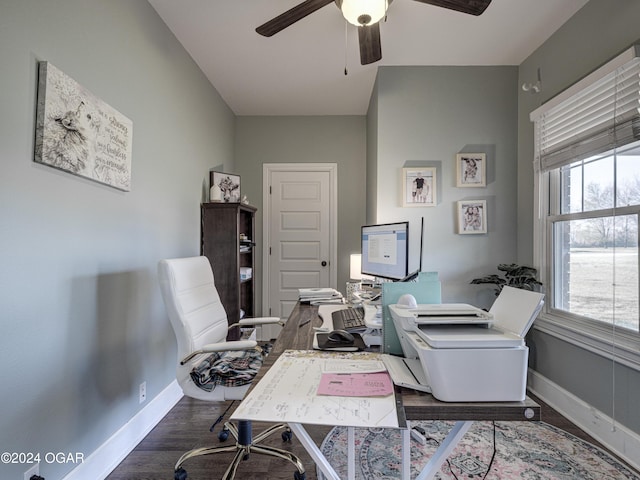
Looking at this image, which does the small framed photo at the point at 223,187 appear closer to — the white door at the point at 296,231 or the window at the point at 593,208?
the white door at the point at 296,231

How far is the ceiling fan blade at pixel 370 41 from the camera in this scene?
78.0 inches

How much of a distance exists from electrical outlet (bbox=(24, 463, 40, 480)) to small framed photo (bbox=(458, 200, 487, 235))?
3.00 meters

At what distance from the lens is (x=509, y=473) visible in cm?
170

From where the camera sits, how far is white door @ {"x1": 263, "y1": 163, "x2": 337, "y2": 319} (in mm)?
4152

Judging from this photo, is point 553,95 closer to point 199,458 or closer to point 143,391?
point 199,458

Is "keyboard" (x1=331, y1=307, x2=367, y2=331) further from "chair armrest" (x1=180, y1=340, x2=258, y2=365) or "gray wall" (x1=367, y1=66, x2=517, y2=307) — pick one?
"gray wall" (x1=367, y1=66, x2=517, y2=307)

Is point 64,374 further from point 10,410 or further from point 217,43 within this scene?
point 217,43

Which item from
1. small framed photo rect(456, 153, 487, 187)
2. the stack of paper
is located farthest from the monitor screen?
small framed photo rect(456, 153, 487, 187)

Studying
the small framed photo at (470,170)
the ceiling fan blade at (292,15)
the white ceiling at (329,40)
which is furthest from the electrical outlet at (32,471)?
the small framed photo at (470,170)

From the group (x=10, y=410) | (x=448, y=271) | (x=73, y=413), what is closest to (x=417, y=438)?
(x=448, y=271)

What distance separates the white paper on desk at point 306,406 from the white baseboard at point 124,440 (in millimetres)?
1263

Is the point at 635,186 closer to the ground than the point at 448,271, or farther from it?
farther from it

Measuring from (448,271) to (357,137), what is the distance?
203cm

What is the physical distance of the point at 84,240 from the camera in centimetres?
160
